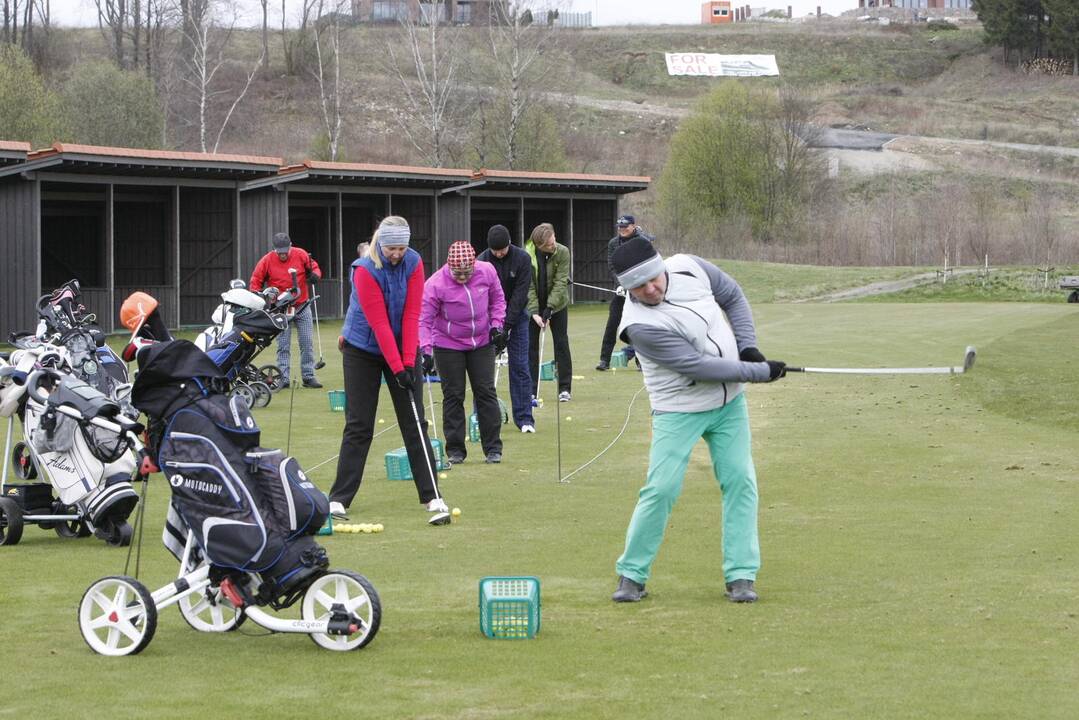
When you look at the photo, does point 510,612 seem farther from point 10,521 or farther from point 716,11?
point 716,11

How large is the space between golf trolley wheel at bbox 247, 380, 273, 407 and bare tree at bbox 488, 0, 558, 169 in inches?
1922

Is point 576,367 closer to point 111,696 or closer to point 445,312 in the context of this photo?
point 445,312

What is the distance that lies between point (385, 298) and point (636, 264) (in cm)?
331

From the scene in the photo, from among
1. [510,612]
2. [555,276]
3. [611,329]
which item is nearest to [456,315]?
[555,276]

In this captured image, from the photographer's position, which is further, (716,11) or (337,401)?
(716,11)

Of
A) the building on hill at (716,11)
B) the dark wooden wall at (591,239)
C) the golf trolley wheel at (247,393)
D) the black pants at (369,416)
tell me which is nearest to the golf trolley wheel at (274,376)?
the golf trolley wheel at (247,393)

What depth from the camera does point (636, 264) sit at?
742 centimetres

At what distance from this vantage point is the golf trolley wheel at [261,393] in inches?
713

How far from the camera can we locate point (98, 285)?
38.5 m

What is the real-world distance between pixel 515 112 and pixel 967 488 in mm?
55846

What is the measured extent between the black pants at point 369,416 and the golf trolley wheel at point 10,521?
2118mm

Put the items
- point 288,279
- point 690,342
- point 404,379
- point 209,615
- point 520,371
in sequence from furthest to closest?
point 288,279 → point 520,371 → point 404,379 → point 690,342 → point 209,615

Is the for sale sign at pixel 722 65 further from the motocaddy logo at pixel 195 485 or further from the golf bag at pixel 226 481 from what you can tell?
the motocaddy logo at pixel 195 485

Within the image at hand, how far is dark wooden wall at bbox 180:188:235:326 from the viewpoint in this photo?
35625mm
